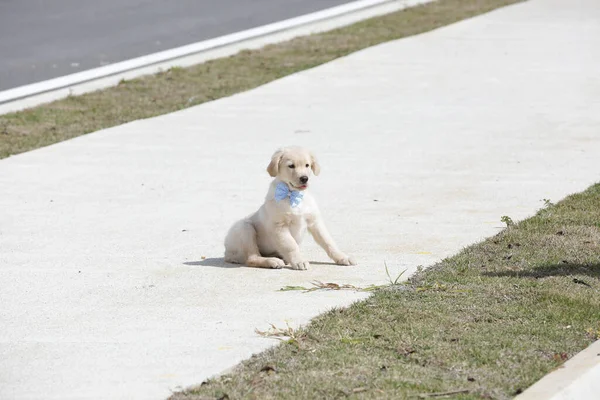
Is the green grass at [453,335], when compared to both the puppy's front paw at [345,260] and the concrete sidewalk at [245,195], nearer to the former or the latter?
the concrete sidewalk at [245,195]

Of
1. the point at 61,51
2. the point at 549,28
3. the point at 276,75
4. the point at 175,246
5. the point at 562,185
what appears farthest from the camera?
the point at 549,28

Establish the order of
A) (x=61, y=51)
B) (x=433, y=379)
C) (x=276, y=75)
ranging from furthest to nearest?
(x=61, y=51) → (x=276, y=75) → (x=433, y=379)

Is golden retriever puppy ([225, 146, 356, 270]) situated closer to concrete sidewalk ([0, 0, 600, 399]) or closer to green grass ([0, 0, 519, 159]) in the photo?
concrete sidewalk ([0, 0, 600, 399])

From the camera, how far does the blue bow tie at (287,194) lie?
7.14 metres

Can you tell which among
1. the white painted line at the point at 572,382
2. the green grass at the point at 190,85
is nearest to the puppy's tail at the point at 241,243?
the white painted line at the point at 572,382

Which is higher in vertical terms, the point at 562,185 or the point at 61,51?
the point at 61,51

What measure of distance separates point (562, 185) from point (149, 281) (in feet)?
12.1

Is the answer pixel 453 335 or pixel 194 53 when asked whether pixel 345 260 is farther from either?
pixel 194 53

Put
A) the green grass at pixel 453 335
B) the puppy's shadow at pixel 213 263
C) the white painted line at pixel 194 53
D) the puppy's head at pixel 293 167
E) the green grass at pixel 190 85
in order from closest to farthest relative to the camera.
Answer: the green grass at pixel 453 335, the puppy's head at pixel 293 167, the puppy's shadow at pixel 213 263, the green grass at pixel 190 85, the white painted line at pixel 194 53

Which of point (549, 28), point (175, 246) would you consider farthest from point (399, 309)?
point (549, 28)

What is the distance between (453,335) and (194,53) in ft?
37.5

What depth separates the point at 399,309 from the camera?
6.28 meters

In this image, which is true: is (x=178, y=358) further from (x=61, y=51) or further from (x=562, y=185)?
(x=61, y=51)

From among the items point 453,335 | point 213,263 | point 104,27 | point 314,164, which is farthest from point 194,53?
point 453,335
